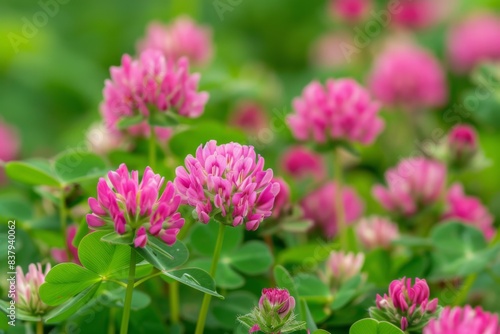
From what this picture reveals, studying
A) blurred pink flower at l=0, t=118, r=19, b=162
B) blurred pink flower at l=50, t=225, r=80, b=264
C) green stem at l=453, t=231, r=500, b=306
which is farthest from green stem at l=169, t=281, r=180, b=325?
blurred pink flower at l=0, t=118, r=19, b=162

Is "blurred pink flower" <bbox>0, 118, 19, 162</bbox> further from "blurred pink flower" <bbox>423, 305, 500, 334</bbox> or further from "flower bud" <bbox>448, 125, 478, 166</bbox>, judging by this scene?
"blurred pink flower" <bbox>423, 305, 500, 334</bbox>

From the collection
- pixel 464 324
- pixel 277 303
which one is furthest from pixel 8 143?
pixel 464 324

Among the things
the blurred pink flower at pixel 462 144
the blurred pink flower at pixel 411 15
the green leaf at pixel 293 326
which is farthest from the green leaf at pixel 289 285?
the blurred pink flower at pixel 411 15

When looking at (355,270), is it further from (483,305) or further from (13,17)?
(13,17)

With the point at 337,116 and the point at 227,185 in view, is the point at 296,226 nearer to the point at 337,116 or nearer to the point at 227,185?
the point at 337,116

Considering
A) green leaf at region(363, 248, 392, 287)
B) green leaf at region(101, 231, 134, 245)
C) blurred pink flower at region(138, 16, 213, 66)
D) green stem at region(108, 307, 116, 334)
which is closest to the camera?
green leaf at region(101, 231, 134, 245)

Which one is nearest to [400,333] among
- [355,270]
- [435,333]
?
[435,333]
